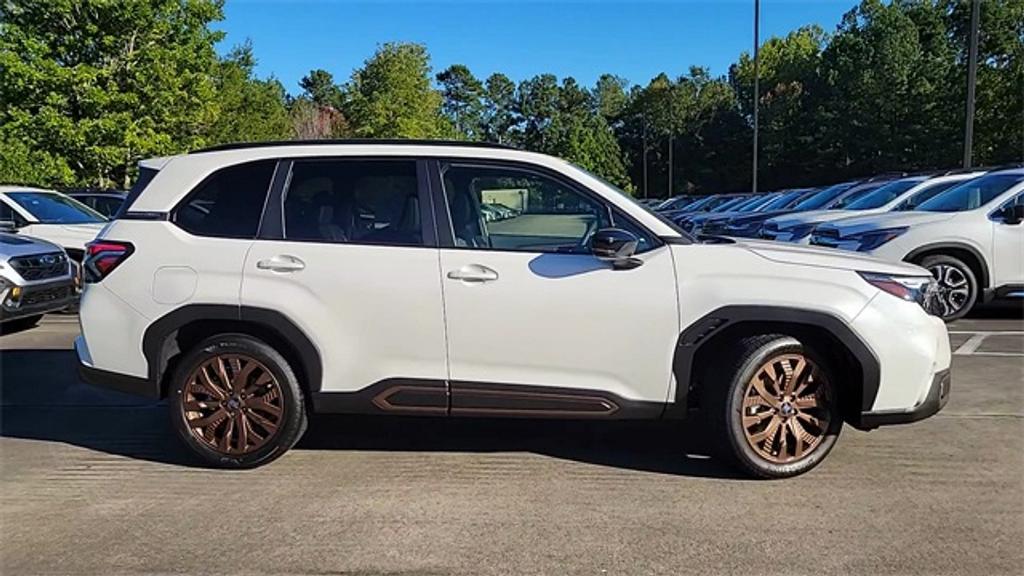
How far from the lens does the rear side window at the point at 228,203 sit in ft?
15.5

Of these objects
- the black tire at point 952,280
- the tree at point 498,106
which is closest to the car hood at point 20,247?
the black tire at point 952,280

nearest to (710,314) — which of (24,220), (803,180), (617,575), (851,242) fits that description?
(617,575)

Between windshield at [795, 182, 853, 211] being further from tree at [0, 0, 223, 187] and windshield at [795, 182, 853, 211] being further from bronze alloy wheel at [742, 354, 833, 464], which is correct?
tree at [0, 0, 223, 187]

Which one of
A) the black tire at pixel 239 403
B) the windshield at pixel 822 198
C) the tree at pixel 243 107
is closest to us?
the black tire at pixel 239 403

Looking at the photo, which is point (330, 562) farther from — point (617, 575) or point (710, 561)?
point (710, 561)

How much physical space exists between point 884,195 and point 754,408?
9188 mm

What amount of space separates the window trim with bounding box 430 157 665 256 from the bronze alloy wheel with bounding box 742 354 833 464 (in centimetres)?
93

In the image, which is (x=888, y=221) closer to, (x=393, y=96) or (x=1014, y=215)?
(x=1014, y=215)

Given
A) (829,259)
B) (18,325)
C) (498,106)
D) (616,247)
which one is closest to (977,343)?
(829,259)

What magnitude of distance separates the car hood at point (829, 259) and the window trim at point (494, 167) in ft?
2.01

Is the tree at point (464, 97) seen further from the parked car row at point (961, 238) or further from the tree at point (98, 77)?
the parked car row at point (961, 238)

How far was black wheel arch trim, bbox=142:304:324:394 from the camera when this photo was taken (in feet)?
15.0

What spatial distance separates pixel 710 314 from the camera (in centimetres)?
436

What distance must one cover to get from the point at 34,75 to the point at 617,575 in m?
24.4
